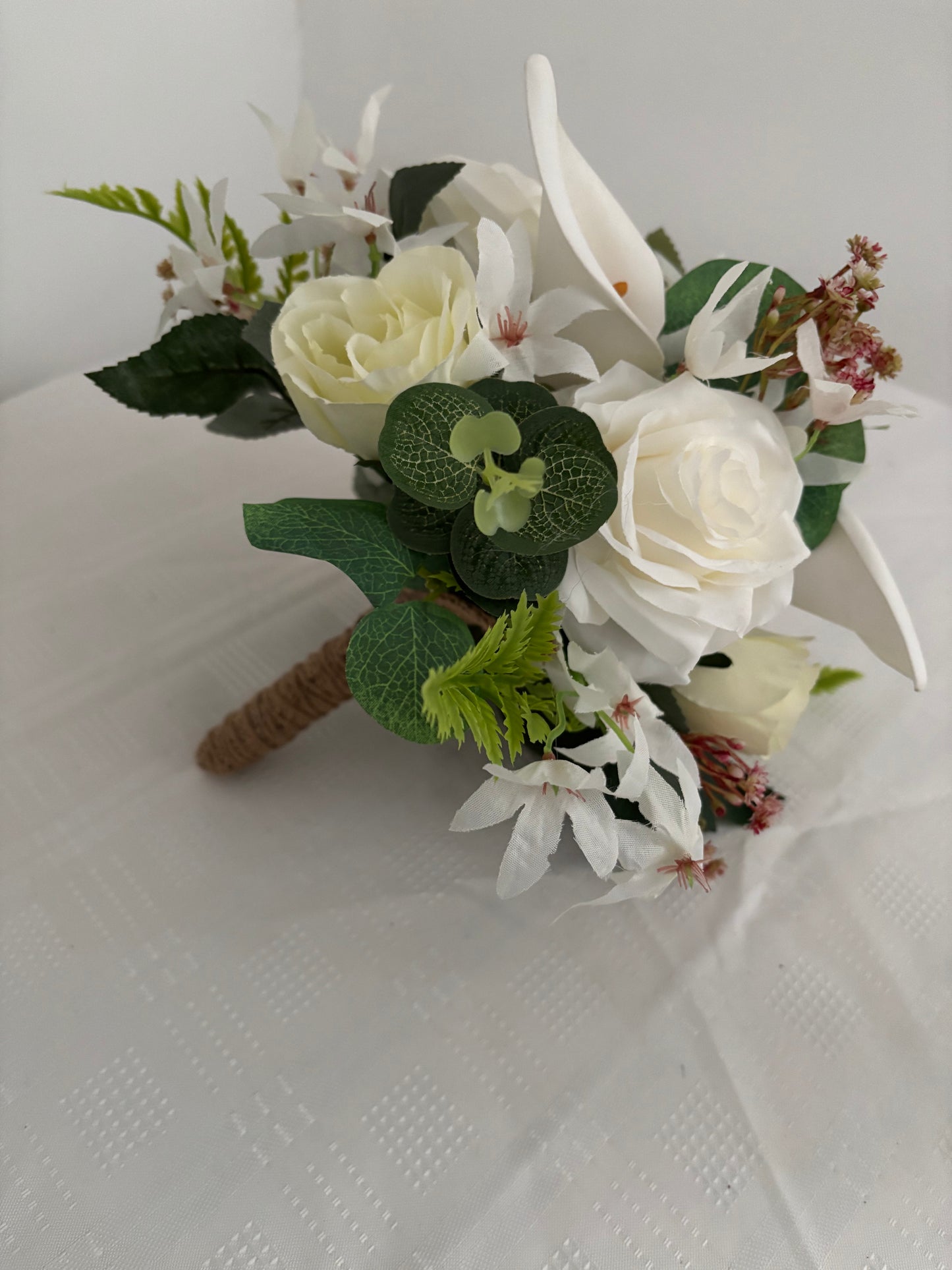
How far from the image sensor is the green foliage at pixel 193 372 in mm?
449

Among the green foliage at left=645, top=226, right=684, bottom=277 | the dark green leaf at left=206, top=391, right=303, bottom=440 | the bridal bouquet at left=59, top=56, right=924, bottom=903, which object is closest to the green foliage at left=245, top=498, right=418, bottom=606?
the bridal bouquet at left=59, top=56, right=924, bottom=903

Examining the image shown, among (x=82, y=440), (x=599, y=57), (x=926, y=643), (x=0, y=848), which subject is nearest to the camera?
(x=0, y=848)

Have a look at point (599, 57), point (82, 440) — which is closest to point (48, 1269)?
point (82, 440)

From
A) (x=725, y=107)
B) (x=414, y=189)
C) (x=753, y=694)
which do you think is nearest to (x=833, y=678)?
(x=753, y=694)

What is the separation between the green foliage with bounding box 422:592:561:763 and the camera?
32 cm

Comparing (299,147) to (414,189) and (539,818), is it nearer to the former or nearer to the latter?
(414,189)

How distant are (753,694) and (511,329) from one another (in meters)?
0.21

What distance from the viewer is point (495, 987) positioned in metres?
0.45

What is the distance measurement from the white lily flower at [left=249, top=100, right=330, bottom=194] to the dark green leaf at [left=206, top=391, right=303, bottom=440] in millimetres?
103

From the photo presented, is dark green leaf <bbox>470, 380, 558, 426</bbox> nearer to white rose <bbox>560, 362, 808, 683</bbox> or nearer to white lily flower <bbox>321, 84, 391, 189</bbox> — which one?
white rose <bbox>560, 362, 808, 683</bbox>

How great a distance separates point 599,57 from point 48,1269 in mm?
1120

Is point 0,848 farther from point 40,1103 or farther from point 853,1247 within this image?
point 853,1247

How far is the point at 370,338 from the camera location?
373 mm

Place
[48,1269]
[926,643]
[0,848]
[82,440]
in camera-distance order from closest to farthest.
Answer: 1. [48,1269]
2. [0,848]
3. [926,643]
4. [82,440]
